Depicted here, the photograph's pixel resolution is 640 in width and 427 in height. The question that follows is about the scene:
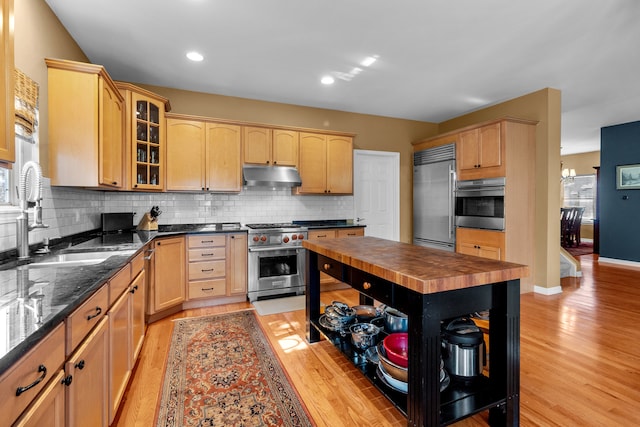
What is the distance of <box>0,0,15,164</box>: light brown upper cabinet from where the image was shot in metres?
1.29

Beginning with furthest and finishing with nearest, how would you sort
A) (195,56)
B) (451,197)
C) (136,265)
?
(451,197) < (195,56) < (136,265)

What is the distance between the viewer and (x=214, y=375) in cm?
221

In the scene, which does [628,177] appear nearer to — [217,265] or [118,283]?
[217,265]

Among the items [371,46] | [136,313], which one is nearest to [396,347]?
[136,313]

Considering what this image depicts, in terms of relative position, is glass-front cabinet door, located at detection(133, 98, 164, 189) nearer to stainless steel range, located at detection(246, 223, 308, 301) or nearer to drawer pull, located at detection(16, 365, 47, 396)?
stainless steel range, located at detection(246, 223, 308, 301)

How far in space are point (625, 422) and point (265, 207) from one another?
13.1 feet

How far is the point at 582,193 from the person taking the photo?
9.11 m

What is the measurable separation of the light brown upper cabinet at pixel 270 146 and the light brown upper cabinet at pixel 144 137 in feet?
3.32

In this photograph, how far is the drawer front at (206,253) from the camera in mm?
3557

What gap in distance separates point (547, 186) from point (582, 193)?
6998 mm

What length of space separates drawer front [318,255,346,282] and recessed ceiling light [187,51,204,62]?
251 centimetres

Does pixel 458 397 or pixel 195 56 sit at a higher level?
pixel 195 56

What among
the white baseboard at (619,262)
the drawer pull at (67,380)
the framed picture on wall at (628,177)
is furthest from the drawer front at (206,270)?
the framed picture on wall at (628,177)

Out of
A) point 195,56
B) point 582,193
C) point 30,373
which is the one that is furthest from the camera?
point 582,193
